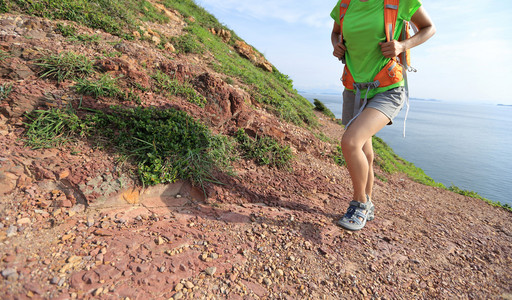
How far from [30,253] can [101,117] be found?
5.27ft

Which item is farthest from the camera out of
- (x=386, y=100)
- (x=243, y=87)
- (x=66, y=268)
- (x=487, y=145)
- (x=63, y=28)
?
(x=487, y=145)

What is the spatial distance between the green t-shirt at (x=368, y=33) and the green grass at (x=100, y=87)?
8.85 ft

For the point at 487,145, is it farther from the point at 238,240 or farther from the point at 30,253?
the point at 30,253

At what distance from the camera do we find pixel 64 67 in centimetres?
313

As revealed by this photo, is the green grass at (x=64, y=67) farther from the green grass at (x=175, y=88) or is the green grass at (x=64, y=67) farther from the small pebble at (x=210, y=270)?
the small pebble at (x=210, y=270)

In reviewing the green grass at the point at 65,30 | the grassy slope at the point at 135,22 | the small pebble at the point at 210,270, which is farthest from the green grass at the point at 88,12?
the small pebble at the point at 210,270

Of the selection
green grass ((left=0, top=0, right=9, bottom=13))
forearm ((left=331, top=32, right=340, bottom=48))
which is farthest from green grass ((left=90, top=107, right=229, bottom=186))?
green grass ((left=0, top=0, right=9, bottom=13))

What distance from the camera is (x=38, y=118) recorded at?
257cm

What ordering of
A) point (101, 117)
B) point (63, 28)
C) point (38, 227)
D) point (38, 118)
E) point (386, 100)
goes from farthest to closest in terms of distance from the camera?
point (63, 28)
point (101, 117)
point (38, 118)
point (386, 100)
point (38, 227)

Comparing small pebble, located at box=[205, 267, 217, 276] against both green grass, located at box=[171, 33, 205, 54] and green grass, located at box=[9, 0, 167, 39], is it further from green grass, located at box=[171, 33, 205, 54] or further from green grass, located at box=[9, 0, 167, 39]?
green grass, located at box=[171, 33, 205, 54]

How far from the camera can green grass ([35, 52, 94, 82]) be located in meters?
3.07

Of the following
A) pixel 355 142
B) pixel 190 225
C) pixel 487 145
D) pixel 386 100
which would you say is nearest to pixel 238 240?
pixel 190 225

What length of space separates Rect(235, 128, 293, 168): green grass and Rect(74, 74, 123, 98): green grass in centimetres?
166

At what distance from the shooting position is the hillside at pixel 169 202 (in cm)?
173
